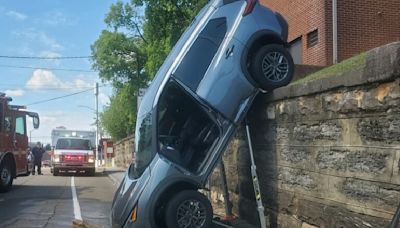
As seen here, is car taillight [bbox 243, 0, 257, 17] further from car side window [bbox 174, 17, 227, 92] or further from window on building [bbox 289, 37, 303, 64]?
window on building [bbox 289, 37, 303, 64]

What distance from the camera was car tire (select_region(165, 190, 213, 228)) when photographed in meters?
8.28

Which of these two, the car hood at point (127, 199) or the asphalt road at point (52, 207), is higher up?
the car hood at point (127, 199)

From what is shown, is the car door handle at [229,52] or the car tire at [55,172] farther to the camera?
the car tire at [55,172]

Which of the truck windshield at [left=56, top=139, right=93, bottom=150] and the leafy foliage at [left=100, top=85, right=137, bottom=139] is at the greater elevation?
the leafy foliage at [left=100, top=85, right=137, bottom=139]

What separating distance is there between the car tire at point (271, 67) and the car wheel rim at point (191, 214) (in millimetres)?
2132

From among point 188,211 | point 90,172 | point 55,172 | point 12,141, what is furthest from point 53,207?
point 90,172

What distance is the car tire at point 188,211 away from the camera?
8.28m

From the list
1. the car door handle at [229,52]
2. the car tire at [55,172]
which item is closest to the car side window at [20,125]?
the car tire at [55,172]

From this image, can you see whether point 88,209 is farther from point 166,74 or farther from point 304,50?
point 304,50

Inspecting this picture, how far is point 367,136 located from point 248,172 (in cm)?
401

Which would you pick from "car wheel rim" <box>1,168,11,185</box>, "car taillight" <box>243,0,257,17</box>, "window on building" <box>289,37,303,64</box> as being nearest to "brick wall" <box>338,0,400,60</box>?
"window on building" <box>289,37,303,64</box>

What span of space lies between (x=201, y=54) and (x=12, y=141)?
11376mm

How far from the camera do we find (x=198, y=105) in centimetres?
893

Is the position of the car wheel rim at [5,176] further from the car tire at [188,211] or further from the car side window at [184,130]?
the car tire at [188,211]
